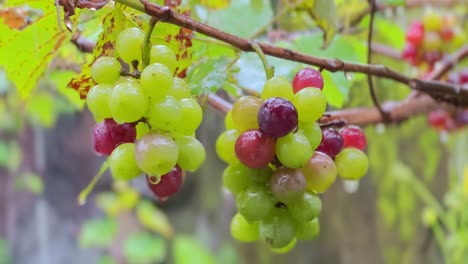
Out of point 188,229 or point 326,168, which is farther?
point 188,229

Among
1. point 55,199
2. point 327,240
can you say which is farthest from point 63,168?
point 327,240

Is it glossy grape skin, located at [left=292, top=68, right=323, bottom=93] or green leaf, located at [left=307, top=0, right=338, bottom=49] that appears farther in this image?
green leaf, located at [left=307, top=0, right=338, bottom=49]

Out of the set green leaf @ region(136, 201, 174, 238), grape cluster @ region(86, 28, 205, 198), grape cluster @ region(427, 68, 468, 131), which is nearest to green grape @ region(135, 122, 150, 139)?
grape cluster @ region(86, 28, 205, 198)

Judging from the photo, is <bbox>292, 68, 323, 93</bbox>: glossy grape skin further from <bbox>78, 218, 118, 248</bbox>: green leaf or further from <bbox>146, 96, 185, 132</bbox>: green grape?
<bbox>78, 218, 118, 248</bbox>: green leaf

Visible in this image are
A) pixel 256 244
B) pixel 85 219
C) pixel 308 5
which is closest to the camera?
pixel 308 5

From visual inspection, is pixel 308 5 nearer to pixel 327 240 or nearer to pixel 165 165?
pixel 165 165

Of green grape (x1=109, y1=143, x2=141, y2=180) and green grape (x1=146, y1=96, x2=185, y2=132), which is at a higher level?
green grape (x1=146, y1=96, x2=185, y2=132)

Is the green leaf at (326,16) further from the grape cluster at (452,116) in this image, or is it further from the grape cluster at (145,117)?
the grape cluster at (452,116)
